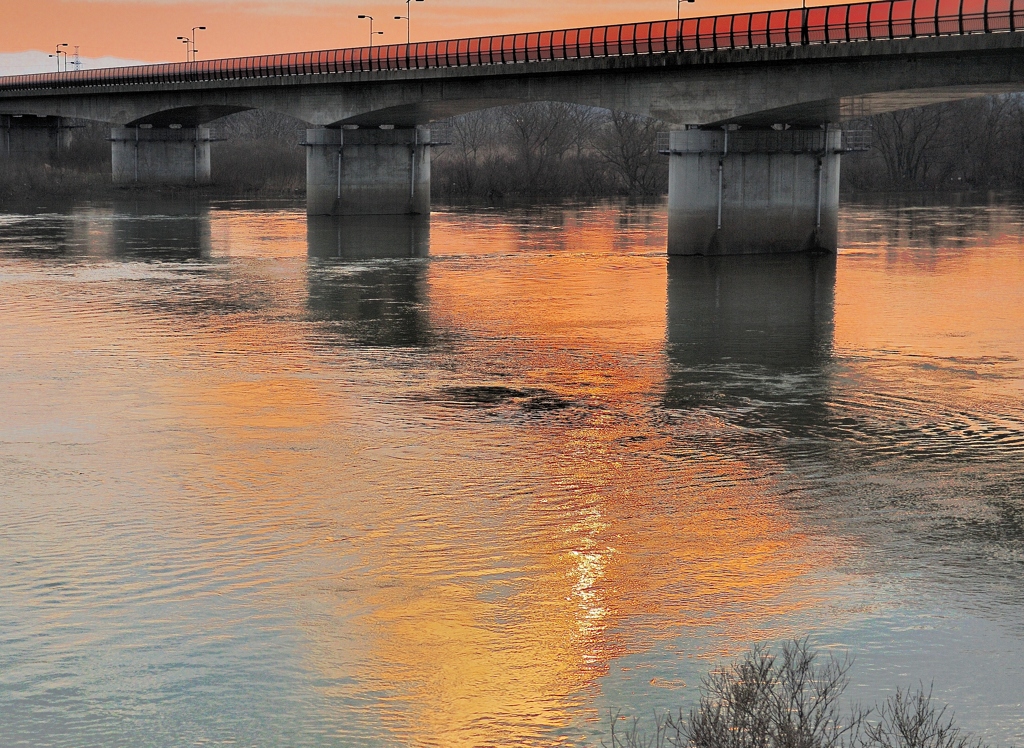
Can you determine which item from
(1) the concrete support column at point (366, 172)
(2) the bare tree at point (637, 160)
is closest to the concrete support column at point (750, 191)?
(1) the concrete support column at point (366, 172)

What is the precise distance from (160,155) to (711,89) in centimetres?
5868

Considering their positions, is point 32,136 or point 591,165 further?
point 32,136

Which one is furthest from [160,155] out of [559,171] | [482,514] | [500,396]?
[482,514]

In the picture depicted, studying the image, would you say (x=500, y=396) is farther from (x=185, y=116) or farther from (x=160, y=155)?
(x=160, y=155)

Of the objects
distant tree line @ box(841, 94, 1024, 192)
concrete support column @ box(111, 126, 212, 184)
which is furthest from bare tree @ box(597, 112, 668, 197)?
concrete support column @ box(111, 126, 212, 184)

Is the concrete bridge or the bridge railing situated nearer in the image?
the bridge railing

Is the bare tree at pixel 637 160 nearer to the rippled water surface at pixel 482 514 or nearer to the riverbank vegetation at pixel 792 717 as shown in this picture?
the rippled water surface at pixel 482 514

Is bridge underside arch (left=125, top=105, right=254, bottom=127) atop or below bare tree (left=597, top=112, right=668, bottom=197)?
atop

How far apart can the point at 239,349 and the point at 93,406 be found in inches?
228

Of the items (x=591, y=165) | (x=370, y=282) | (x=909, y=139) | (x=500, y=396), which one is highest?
(x=909, y=139)

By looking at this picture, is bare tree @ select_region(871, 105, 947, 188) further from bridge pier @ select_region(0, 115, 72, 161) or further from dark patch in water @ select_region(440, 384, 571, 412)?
dark patch in water @ select_region(440, 384, 571, 412)

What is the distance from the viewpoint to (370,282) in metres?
38.6

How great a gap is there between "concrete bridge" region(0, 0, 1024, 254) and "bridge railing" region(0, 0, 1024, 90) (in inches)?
2.2

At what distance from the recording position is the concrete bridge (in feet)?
130
